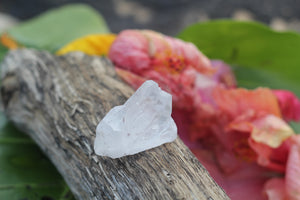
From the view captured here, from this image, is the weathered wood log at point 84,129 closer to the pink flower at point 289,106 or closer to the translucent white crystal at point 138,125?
the translucent white crystal at point 138,125

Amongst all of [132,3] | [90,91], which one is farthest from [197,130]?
[132,3]

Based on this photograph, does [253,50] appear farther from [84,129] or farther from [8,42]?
[8,42]

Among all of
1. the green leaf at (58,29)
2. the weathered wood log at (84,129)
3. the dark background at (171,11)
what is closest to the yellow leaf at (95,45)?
the weathered wood log at (84,129)

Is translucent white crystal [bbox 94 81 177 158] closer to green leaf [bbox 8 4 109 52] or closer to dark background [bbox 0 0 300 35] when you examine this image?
green leaf [bbox 8 4 109 52]

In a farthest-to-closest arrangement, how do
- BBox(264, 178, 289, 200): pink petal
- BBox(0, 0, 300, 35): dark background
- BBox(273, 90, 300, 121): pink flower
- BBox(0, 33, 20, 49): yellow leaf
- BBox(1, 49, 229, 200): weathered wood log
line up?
BBox(0, 0, 300, 35): dark background, BBox(0, 33, 20, 49): yellow leaf, BBox(273, 90, 300, 121): pink flower, BBox(264, 178, 289, 200): pink petal, BBox(1, 49, 229, 200): weathered wood log

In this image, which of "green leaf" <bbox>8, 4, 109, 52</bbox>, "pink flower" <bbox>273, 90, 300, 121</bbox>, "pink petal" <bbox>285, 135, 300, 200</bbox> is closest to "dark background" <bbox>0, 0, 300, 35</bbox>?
"green leaf" <bbox>8, 4, 109, 52</bbox>
